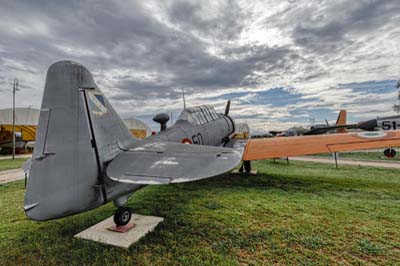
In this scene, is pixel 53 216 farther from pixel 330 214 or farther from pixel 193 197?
pixel 330 214

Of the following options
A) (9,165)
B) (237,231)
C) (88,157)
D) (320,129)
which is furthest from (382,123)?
(9,165)

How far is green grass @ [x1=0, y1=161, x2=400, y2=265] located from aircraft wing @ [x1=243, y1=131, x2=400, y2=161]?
110cm

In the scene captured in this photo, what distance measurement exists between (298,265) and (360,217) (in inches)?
86.4

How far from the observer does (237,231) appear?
3195 millimetres

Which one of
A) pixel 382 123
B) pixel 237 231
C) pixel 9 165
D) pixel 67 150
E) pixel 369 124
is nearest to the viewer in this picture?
pixel 67 150

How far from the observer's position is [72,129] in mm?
2480

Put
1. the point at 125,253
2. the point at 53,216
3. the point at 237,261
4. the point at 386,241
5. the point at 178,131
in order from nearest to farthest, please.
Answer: the point at 53,216 → the point at 237,261 → the point at 125,253 → the point at 386,241 → the point at 178,131

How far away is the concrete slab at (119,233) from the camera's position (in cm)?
284

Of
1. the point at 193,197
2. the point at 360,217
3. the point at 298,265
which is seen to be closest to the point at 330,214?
the point at 360,217

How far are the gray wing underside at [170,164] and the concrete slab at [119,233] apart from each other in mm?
1155

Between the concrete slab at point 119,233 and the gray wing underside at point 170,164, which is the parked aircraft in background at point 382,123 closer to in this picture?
the gray wing underside at point 170,164

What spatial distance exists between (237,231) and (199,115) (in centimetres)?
404

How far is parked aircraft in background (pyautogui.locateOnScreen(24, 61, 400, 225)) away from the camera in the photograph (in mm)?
2186

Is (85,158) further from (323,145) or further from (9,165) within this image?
(9,165)
